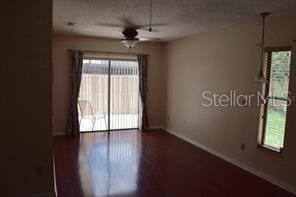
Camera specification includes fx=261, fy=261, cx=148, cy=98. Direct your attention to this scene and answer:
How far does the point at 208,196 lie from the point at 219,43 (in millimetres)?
2905

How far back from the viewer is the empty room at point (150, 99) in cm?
293

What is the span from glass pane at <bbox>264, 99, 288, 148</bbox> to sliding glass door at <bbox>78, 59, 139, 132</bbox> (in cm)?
379

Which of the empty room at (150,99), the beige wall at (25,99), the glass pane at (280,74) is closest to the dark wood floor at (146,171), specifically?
the empty room at (150,99)

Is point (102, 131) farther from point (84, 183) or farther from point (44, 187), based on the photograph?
point (44, 187)

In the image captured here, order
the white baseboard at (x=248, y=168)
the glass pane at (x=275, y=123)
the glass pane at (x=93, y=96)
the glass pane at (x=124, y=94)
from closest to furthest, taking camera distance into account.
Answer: the white baseboard at (x=248, y=168) < the glass pane at (x=275, y=123) < the glass pane at (x=93, y=96) < the glass pane at (x=124, y=94)

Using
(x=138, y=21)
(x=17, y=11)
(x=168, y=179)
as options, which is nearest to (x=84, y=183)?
(x=168, y=179)

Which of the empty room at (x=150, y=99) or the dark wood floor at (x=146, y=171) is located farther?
the dark wood floor at (x=146, y=171)

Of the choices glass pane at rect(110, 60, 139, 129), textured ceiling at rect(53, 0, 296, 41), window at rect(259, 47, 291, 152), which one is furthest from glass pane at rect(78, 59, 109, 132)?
window at rect(259, 47, 291, 152)

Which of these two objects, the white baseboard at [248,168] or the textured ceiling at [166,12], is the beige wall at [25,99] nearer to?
the textured ceiling at [166,12]

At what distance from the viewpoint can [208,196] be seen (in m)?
3.37

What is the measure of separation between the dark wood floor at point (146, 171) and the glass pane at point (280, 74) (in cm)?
136

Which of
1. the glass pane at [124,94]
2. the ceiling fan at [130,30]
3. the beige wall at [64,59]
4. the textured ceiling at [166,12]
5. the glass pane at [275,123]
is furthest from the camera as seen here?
the glass pane at [124,94]

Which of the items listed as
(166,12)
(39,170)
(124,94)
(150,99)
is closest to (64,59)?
(124,94)

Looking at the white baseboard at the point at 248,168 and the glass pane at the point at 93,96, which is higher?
the glass pane at the point at 93,96
